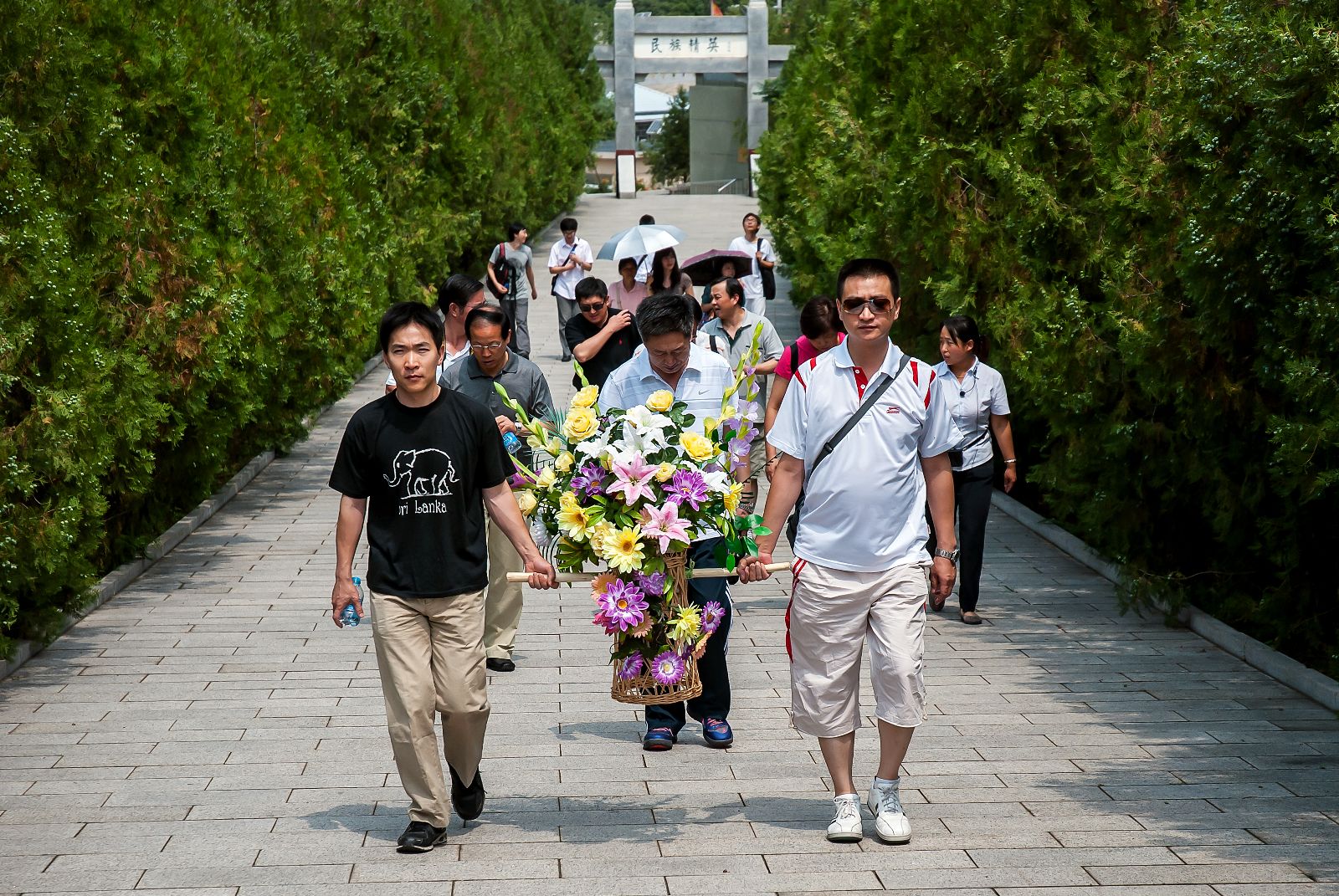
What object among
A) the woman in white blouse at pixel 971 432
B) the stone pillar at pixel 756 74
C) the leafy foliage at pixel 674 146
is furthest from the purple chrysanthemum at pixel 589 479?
the leafy foliage at pixel 674 146

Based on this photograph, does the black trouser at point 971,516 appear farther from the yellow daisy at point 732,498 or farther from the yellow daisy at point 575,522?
the yellow daisy at point 575,522

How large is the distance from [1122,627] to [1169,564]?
64 centimetres

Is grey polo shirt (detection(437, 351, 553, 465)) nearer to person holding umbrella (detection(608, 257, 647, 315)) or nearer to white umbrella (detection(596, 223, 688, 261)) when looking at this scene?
white umbrella (detection(596, 223, 688, 261))

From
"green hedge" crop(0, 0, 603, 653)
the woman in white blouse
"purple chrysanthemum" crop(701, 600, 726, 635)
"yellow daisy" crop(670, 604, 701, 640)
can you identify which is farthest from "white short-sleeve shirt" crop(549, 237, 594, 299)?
"yellow daisy" crop(670, 604, 701, 640)

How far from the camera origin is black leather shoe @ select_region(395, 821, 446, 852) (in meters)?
5.38

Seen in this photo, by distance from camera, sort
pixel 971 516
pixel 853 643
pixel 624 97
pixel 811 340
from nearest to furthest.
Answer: pixel 853 643 → pixel 811 340 → pixel 971 516 → pixel 624 97

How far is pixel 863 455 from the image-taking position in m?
5.39

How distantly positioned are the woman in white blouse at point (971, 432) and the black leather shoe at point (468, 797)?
4.03m

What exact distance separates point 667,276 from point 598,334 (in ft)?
7.12

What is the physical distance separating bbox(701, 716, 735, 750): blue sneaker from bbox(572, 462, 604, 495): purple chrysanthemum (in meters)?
1.59

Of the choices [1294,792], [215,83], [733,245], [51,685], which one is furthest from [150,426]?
[733,245]

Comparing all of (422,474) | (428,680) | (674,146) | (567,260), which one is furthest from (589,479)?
(674,146)

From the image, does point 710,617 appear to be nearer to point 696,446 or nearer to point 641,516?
point 641,516

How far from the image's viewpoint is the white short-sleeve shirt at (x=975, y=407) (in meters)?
9.06
